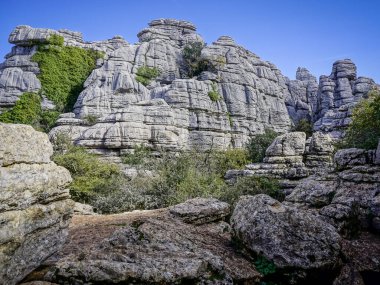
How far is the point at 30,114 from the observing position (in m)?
37.2

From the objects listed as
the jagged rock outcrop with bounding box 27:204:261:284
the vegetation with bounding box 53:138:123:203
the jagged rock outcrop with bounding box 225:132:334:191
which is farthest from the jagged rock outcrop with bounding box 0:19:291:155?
the jagged rock outcrop with bounding box 27:204:261:284

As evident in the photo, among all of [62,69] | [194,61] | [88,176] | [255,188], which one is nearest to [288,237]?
[255,188]

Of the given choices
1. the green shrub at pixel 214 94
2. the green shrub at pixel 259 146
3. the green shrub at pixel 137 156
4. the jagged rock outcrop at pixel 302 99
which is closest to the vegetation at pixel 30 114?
the green shrub at pixel 137 156

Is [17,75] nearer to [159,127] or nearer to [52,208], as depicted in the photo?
[159,127]

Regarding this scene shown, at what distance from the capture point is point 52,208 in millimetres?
4531

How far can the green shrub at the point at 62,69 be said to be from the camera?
41.2 meters

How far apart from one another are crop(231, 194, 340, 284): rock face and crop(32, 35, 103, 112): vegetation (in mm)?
39884

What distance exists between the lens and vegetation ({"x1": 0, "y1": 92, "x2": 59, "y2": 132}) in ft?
120

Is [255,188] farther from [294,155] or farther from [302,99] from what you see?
[302,99]

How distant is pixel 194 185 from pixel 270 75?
41.7 m

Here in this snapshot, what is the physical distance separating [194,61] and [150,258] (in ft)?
146

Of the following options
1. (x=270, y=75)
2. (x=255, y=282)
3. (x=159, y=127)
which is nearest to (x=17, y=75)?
(x=159, y=127)

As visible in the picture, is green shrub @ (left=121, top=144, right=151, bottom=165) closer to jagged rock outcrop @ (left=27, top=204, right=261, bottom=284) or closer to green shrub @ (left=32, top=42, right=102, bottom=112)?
green shrub @ (left=32, top=42, right=102, bottom=112)

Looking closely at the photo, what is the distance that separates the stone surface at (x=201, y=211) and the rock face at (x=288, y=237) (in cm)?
167
